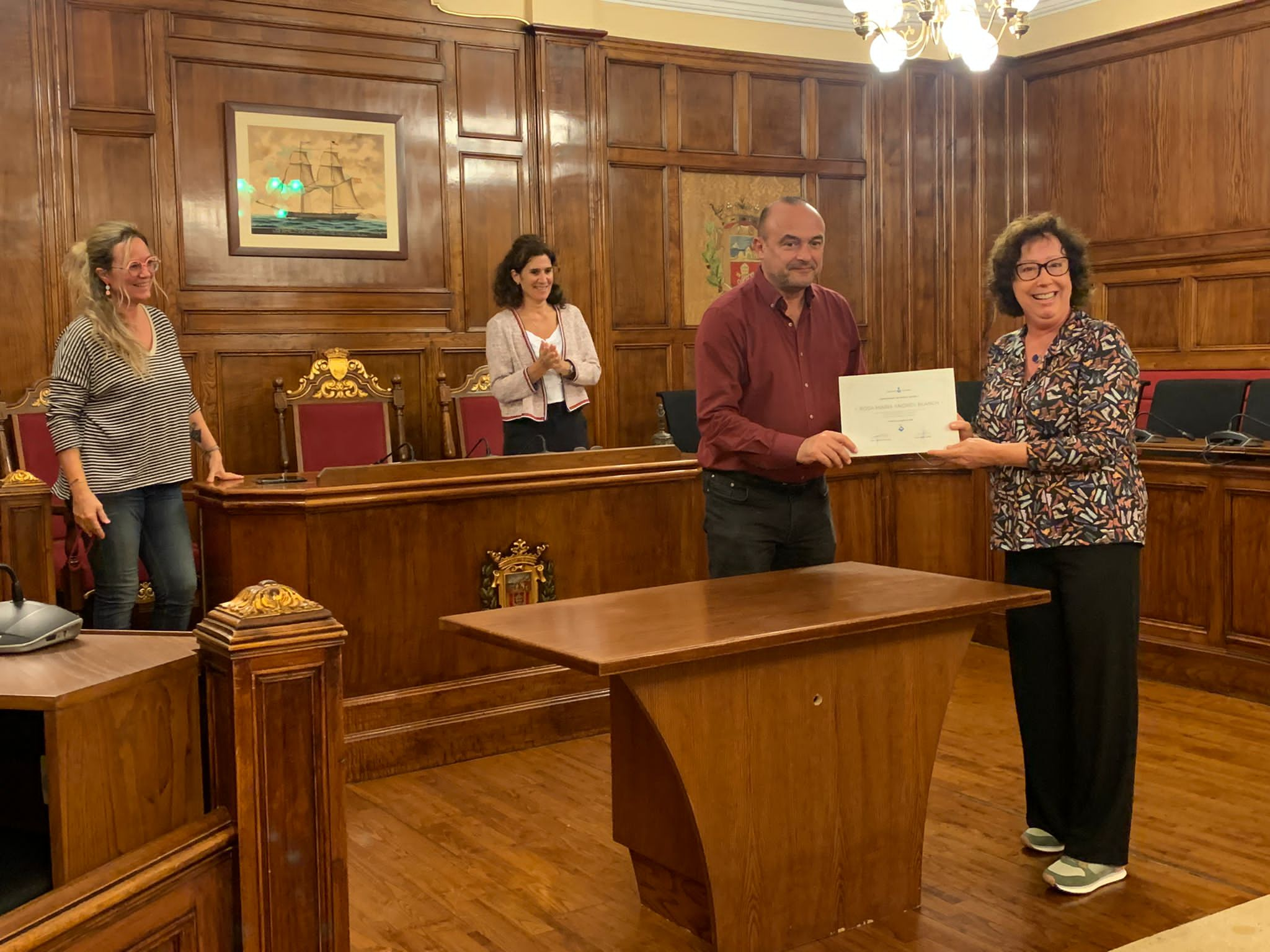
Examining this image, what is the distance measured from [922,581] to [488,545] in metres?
1.66

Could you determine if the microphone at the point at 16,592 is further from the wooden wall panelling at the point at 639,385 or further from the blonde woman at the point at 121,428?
the wooden wall panelling at the point at 639,385

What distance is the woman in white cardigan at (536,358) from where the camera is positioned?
4625 millimetres

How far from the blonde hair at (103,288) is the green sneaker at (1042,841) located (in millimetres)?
2767

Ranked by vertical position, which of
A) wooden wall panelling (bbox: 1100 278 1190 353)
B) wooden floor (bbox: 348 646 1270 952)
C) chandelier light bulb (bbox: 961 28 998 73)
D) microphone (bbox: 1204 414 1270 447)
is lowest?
wooden floor (bbox: 348 646 1270 952)

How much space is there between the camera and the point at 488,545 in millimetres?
4141

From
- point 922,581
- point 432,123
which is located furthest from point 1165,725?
point 432,123

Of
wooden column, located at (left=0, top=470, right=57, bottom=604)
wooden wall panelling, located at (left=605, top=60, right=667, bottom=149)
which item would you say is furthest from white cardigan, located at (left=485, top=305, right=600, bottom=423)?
wooden wall panelling, located at (left=605, top=60, right=667, bottom=149)

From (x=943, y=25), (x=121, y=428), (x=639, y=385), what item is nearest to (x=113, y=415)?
(x=121, y=428)

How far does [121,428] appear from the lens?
379 centimetres

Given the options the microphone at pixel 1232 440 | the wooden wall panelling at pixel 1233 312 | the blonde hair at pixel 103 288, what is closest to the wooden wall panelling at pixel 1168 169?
the wooden wall panelling at pixel 1233 312

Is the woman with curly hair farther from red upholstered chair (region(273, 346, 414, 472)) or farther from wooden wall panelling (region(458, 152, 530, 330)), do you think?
wooden wall panelling (region(458, 152, 530, 330))

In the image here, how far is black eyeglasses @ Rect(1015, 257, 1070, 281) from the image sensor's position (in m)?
2.94

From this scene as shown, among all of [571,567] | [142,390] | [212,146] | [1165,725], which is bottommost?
[1165,725]

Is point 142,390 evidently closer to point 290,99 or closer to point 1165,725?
point 290,99
